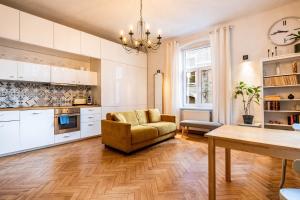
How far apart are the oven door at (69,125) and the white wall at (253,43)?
395 cm

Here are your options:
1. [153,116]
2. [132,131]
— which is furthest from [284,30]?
[132,131]

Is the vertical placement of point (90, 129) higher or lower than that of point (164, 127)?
lower

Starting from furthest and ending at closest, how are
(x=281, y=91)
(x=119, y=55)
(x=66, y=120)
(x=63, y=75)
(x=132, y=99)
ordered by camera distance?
(x=132, y=99)
(x=119, y=55)
(x=63, y=75)
(x=66, y=120)
(x=281, y=91)

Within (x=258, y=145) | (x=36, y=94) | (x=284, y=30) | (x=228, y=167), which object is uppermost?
(x=284, y=30)

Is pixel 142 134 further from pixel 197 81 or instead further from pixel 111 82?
pixel 197 81

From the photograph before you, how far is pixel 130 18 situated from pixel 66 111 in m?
2.66

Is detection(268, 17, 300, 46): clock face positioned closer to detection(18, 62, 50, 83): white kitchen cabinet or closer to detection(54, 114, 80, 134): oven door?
detection(54, 114, 80, 134): oven door

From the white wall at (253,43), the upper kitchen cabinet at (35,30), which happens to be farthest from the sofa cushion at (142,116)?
the upper kitchen cabinet at (35,30)

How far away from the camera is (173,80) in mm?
5359

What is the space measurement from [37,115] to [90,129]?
1.32m

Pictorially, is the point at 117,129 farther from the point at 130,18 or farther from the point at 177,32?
the point at 177,32

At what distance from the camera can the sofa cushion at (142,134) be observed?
3.18 m

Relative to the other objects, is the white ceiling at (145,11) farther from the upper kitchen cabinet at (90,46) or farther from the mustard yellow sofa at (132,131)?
the mustard yellow sofa at (132,131)

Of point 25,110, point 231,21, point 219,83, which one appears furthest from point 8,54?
point 231,21
